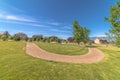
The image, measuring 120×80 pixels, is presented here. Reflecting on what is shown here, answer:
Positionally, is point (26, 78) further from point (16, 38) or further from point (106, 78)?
point (16, 38)


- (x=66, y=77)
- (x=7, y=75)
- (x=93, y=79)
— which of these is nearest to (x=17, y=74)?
(x=7, y=75)

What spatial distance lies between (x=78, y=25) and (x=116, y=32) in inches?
1090

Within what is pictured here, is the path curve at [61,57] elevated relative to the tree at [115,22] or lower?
lower

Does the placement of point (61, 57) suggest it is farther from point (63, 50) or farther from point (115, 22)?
point (115, 22)

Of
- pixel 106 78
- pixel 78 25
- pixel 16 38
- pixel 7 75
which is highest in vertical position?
pixel 78 25

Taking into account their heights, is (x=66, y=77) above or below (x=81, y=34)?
below

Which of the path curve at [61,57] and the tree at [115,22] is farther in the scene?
the tree at [115,22]

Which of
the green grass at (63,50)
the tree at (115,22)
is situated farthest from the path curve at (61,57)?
the tree at (115,22)

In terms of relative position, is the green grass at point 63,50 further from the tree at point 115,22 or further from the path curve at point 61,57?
the tree at point 115,22

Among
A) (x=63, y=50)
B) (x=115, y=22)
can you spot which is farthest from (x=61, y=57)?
(x=115, y=22)

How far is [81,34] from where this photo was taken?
151ft

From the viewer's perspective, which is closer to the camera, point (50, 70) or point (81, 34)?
point (50, 70)

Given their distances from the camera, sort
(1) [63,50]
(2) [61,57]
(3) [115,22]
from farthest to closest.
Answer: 1. (1) [63,50]
2. (3) [115,22]
3. (2) [61,57]

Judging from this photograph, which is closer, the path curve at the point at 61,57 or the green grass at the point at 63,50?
the path curve at the point at 61,57
